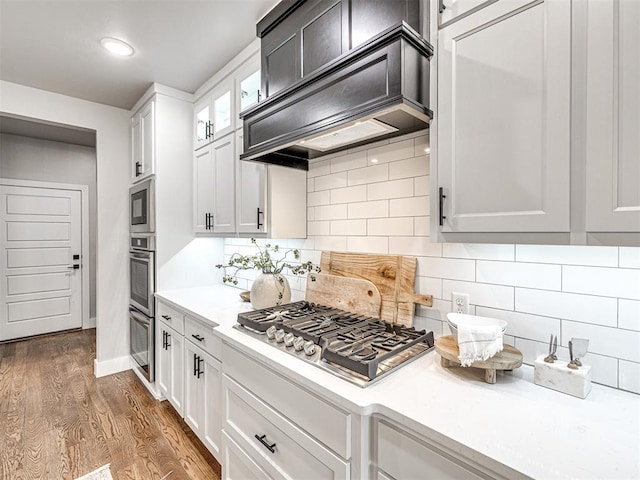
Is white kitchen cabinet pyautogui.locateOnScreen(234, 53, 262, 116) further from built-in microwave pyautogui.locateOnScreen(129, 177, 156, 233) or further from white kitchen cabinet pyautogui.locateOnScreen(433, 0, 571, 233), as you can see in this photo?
white kitchen cabinet pyautogui.locateOnScreen(433, 0, 571, 233)

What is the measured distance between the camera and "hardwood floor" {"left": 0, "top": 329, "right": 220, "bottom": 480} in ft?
6.44

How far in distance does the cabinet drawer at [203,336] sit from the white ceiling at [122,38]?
1763 millimetres

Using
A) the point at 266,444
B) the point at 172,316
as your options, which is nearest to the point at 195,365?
the point at 172,316

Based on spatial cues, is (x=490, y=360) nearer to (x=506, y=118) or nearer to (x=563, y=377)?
(x=563, y=377)

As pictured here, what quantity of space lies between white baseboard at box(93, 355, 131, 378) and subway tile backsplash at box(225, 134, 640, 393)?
2459mm

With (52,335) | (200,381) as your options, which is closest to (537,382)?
(200,381)

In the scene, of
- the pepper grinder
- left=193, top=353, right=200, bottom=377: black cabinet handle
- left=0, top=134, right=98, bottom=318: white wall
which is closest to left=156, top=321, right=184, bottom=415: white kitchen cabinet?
left=193, top=353, right=200, bottom=377: black cabinet handle

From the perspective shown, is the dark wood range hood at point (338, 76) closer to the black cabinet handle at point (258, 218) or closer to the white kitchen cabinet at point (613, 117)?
the black cabinet handle at point (258, 218)

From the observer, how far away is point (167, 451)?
211cm

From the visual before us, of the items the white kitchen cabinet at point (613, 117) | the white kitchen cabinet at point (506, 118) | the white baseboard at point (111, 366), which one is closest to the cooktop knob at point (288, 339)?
the white kitchen cabinet at point (506, 118)

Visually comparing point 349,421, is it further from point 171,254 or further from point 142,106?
point 142,106

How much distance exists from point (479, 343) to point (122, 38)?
2.60 metres

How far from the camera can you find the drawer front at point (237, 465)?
141cm

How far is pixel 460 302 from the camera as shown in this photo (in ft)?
4.65
